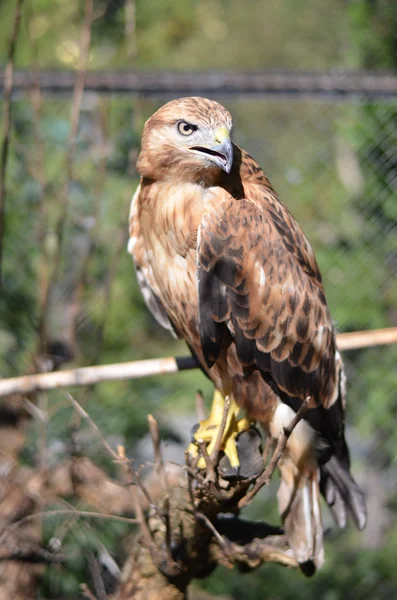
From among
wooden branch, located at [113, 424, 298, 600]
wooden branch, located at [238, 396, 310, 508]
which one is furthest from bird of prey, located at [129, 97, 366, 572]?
wooden branch, located at [238, 396, 310, 508]

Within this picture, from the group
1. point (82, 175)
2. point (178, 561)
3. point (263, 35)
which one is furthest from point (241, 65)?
point (178, 561)

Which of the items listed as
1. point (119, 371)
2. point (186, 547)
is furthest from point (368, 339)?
point (186, 547)

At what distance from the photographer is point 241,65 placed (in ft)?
32.4

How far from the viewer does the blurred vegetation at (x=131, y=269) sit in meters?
3.37

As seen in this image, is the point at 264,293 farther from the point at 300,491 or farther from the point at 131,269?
the point at 131,269

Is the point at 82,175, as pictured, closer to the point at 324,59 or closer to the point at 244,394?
the point at 244,394

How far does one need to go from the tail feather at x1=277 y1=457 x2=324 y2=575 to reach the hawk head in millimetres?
994

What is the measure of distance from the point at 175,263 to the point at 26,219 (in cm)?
164

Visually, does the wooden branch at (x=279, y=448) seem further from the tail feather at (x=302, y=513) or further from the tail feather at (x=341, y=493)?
the tail feather at (x=341, y=493)

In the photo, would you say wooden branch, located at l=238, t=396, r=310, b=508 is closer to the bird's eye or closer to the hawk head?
the hawk head

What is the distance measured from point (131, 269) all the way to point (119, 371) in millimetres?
2059

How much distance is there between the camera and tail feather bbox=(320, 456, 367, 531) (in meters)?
2.21

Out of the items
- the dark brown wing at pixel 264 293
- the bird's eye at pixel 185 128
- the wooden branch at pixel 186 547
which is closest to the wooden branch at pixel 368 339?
the dark brown wing at pixel 264 293

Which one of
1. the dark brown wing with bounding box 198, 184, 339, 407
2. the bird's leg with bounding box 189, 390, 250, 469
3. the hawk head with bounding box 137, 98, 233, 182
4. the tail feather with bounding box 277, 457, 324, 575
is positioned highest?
the hawk head with bounding box 137, 98, 233, 182
